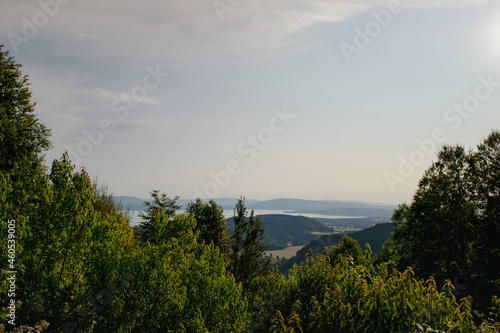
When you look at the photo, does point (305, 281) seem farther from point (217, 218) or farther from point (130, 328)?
point (217, 218)

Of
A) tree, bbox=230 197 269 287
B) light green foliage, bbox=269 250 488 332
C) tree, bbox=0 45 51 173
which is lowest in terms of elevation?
tree, bbox=230 197 269 287

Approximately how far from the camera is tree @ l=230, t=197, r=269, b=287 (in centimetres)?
3112

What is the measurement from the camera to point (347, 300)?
235 inches

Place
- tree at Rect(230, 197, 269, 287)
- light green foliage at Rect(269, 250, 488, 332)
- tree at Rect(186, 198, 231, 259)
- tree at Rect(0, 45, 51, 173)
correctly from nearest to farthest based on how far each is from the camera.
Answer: light green foliage at Rect(269, 250, 488, 332), tree at Rect(0, 45, 51, 173), tree at Rect(230, 197, 269, 287), tree at Rect(186, 198, 231, 259)

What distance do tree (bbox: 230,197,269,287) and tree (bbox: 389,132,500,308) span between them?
12561 millimetres

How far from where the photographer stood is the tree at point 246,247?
31125mm

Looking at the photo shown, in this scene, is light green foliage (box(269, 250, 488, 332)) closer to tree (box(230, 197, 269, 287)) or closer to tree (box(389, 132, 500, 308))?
tree (box(389, 132, 500, 308))

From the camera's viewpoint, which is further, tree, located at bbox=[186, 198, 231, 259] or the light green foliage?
tree, located at bbox=[186, 198, 231, 259]

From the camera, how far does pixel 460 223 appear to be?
80.3ft

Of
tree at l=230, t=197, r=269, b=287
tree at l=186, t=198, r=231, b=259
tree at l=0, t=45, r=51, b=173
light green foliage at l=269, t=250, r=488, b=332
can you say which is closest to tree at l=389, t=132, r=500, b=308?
tree at l=230, t=197, r=269, b=287

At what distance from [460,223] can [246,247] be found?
17.7m

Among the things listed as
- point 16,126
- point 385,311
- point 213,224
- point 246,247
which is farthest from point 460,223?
point 16,126

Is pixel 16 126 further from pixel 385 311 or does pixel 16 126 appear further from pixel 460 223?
pixel 460 223

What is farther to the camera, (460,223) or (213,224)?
(213,224)
